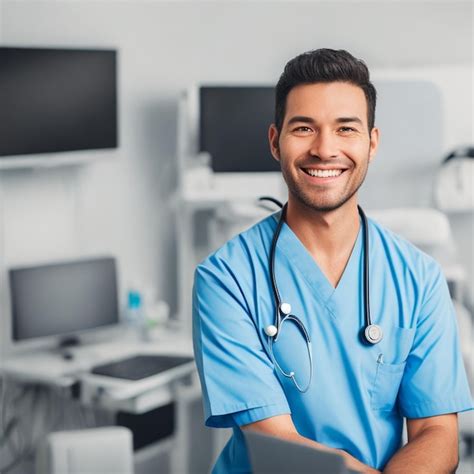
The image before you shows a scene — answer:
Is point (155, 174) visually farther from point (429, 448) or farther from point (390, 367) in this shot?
point (429, 448)

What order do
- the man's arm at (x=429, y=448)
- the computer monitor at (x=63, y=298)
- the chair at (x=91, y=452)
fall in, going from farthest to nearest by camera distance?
the computer monitor at (x=63, y=298) → the chair at (x=91, y=452) → the man's arm at (x=429, y=448)

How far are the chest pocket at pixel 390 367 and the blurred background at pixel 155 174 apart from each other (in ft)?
3.82

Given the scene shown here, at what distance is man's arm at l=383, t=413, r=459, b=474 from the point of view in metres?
1.44

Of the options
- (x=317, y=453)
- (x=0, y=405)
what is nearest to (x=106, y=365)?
(x=0, y=405)

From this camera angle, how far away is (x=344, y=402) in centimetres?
153

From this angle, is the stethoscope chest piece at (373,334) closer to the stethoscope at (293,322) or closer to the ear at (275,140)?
the stethoscope at (293,322)

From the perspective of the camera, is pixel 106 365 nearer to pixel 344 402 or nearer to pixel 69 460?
pixel 69 460

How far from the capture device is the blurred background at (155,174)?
9.46 ft

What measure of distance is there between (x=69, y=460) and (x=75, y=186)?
153 centimetres

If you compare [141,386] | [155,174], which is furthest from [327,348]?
[155,174]

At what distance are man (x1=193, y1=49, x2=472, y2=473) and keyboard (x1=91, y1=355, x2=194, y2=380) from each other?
126cm

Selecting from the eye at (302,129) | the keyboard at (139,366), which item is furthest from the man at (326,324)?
the keyboard at (139,366)

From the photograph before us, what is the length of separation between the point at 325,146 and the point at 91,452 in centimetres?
72

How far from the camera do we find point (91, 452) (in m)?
1.79
